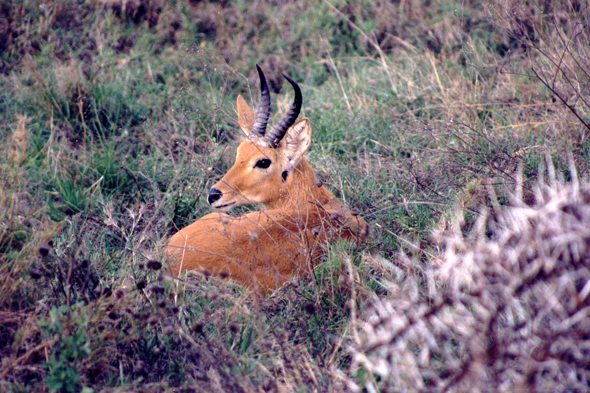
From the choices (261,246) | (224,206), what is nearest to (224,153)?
(224,206)

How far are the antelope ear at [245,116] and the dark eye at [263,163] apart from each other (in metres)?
0.46

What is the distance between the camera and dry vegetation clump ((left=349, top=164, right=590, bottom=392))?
6.73 feet

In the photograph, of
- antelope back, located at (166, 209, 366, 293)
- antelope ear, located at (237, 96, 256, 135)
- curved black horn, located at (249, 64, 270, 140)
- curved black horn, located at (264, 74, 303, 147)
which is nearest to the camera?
antelope back, located at (166, 209, 366, 293)

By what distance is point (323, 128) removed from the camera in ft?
19.6

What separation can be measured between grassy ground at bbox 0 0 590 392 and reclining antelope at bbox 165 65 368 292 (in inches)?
6.6

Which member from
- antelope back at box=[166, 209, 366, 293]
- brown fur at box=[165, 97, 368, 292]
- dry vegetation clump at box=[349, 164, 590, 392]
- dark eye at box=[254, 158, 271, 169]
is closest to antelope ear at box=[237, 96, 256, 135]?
brown fur at box=[165, 97, 368, 292]

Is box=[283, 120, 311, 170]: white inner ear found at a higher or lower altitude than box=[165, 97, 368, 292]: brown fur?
higher

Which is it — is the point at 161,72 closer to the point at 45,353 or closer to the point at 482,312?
the point at 45,353

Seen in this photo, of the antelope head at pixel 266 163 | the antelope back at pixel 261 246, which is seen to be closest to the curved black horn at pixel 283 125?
the antelope head at pixel 266 163

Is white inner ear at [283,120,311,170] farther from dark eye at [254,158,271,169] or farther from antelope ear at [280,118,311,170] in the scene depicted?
dark eye at [254,158,271,169]

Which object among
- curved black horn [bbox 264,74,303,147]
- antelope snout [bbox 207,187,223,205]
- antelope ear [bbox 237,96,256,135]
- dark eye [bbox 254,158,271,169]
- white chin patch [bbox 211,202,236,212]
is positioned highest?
curved black horn [bbox 264,74,303,147]

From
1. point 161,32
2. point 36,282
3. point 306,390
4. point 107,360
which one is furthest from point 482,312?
point 161,32

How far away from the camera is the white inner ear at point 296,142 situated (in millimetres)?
4449

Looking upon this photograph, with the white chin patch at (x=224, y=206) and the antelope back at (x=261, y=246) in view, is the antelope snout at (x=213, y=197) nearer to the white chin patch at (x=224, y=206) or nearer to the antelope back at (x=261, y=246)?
the white chin patch at (x=224, y=206)
